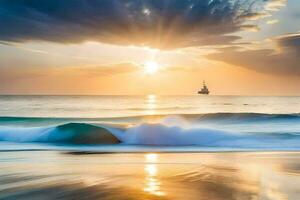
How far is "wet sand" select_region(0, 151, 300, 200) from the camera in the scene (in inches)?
283

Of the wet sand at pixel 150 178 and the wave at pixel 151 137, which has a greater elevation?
the wave at pixel 151 137

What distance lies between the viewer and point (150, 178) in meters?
8.82

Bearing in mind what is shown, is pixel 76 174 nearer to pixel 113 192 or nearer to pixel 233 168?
pixel 113 192

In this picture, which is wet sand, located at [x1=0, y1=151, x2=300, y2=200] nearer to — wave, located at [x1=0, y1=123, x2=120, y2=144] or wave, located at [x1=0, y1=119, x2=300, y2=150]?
wave, located at [x1=0, y1=119, x2=300, y2=150]

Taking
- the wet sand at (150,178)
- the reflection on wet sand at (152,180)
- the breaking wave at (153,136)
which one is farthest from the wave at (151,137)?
the reflection on wet sand at (152,180)

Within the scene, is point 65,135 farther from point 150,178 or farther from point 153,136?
point 150,178

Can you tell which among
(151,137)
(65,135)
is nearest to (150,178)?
(151,137)

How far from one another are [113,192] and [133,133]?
12.8m

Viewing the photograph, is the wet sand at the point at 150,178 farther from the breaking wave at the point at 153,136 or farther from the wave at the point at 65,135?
the wave at the point at 65,135

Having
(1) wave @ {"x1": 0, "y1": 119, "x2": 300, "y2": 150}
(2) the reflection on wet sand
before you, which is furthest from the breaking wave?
(2) the reflection on wet sand

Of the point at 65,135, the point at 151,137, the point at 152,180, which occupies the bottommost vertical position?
the point at 152,180

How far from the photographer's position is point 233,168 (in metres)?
10.4

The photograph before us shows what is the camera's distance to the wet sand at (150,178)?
23.5ft

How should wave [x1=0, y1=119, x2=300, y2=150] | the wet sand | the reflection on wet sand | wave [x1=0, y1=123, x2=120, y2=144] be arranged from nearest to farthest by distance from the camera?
the wet sand → the reflection on wet sand → wave [x1=0, y1=119, x2=300, y2=150] → wave [x1=0, y1=123, x2=120, y2=144]
